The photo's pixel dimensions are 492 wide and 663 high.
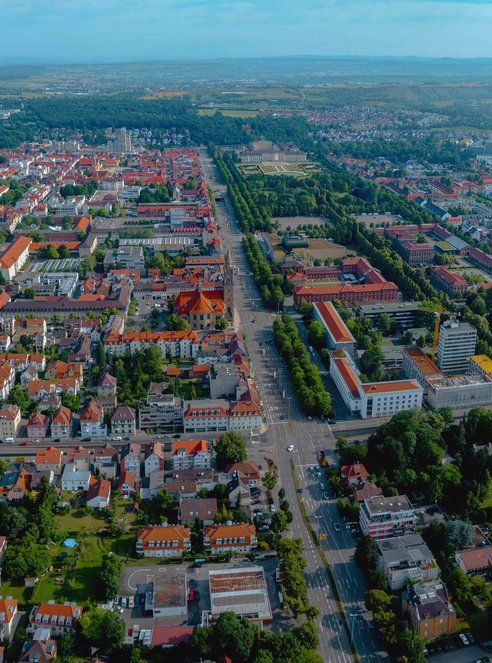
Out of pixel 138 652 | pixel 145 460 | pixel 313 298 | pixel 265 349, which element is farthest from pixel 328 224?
pixel 138 652

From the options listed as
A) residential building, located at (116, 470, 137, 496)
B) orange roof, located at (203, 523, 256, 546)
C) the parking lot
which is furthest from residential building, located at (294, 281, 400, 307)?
the parking lot

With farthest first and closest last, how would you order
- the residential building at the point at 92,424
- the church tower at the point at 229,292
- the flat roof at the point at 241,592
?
the church tower at the point at 229,292
the residential building at the point at 92,424
the flat roof at the point at 241,592

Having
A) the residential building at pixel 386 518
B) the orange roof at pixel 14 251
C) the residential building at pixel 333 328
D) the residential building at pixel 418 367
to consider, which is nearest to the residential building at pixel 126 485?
the residential building at pixel 386 518

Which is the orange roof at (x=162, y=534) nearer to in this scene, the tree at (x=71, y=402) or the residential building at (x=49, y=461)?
the residential building at (x=49, y=461)

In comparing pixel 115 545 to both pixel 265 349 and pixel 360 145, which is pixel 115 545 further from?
pixel 360 145

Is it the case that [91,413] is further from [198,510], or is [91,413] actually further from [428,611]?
[428,611]

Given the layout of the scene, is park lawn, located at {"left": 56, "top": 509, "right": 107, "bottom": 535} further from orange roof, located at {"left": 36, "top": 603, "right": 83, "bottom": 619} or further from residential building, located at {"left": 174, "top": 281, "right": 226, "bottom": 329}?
residential building, located at {"left": 174, "top": 281, "right": 226, "bottom": 329}

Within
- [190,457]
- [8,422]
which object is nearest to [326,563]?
[190,457]
